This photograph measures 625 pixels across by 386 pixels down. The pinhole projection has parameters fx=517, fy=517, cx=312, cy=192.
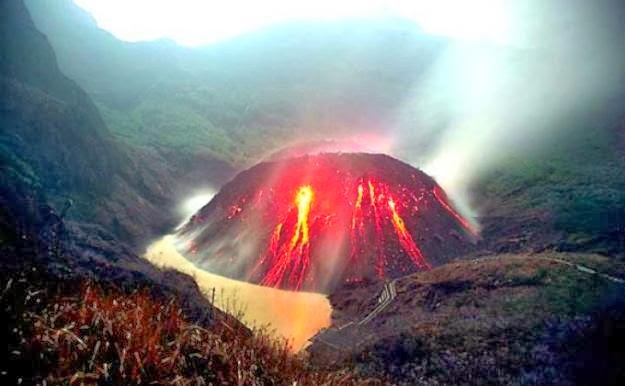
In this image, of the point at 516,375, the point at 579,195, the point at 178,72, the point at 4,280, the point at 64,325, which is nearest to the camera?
the point at 64,325

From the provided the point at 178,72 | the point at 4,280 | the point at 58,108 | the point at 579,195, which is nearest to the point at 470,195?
the point at 579,195

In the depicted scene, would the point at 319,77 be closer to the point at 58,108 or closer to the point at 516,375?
the point at 58,108

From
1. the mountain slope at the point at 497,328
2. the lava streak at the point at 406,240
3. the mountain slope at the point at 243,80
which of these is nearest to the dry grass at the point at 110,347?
the mountain slope at the point at 497,328

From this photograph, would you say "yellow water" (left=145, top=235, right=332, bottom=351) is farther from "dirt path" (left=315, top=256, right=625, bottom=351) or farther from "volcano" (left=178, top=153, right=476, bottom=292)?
"dirt path" (left=315, top=256, right=625, bottom=351)

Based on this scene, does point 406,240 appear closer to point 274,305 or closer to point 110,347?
point 274,305

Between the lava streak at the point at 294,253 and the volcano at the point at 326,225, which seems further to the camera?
the volcano at the point at 326,225

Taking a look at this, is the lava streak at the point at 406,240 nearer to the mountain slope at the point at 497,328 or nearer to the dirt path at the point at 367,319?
the dirt path at the point at 367,319

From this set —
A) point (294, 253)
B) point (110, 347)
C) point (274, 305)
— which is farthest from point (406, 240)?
point (110, 347)
